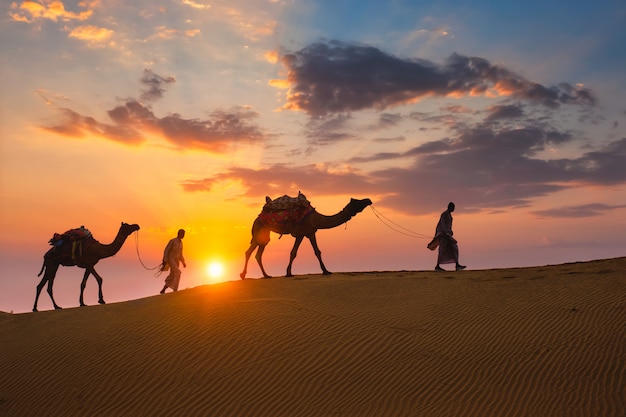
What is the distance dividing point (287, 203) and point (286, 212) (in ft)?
1.02

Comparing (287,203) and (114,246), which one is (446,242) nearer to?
(287,203)

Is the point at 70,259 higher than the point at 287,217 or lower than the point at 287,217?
lower

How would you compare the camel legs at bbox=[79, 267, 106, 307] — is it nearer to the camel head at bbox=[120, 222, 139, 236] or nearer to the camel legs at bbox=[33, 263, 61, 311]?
the camel legs at bbox=[33, 263, 61, 311]

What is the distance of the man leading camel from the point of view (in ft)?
73.6

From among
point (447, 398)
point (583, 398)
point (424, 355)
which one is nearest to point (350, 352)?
point (424, 355)

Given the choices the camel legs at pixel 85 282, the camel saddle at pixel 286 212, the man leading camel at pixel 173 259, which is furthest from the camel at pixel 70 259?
the camel saddle at pixel 286 212

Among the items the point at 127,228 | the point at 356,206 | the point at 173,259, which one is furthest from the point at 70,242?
the point at 356,206

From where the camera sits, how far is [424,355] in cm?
1266

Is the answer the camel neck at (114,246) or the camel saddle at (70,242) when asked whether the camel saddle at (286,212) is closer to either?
the camel neck at (114,246)

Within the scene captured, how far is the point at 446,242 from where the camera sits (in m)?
22.4

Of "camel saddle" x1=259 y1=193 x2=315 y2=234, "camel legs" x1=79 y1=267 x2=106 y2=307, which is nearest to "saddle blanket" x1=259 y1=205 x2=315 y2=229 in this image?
"camel saddle" x1=259 y1=193 x2=315 y2=234

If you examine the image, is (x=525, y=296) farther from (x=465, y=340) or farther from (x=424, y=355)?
(x=424, y=355)

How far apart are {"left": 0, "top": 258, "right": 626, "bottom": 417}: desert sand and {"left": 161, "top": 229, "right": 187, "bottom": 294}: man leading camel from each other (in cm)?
466

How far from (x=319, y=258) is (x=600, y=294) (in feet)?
28.8
